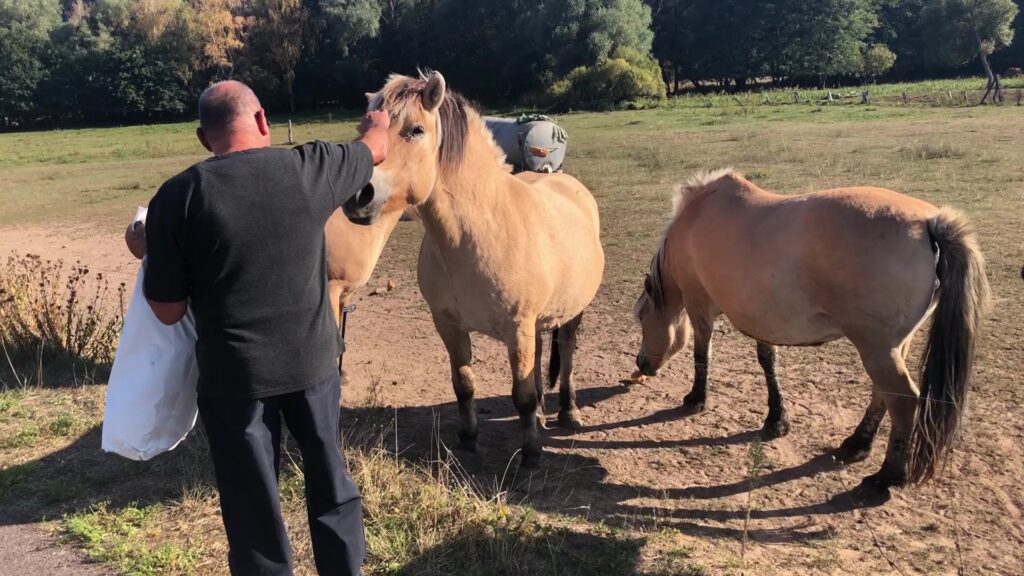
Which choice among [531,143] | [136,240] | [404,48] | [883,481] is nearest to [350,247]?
[136,240]

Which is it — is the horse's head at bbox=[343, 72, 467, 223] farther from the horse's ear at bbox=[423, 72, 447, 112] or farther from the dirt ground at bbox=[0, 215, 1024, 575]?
the dirt ground at bbox=[0, 215, 1024, 575]

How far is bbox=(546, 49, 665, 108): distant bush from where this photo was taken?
3938 cm

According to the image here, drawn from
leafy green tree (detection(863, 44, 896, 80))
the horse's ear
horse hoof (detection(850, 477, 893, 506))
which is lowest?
horse hoof (detection(850, 477, 893, 506))

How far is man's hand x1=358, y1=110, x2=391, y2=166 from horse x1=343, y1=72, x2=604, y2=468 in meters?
0.19

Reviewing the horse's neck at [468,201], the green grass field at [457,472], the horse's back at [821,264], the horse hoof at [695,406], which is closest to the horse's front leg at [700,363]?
the horse hoof at [695,406]

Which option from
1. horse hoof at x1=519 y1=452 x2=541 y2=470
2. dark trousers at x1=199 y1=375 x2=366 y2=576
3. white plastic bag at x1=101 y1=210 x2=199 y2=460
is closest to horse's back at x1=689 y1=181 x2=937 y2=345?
horse hoof at x1=519 y1=452 x2=541 y2=470

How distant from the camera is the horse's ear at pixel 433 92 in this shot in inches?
116

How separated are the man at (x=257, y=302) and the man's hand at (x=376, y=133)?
12cm

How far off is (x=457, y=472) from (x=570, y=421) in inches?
40.8

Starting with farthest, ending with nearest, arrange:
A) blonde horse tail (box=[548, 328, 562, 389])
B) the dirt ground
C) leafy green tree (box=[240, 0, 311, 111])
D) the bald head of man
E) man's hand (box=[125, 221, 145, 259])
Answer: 1. leafy green tree (box=[240, 0, 311, 111])
2. blonde horse tail (box=[548, 328, 562, 389])
3. the dirt ground
4. man's hand (box=[125, 221, 145, 259])
5. the bald head of man

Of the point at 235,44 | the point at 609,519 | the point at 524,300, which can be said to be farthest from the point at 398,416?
the point at 235,44

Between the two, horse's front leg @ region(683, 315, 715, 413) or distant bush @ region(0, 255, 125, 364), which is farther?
distant bush @ region(0, 255, 125, 364)

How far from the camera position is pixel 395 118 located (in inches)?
117

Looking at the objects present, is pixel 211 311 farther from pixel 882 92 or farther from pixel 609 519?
pixel 882 92
